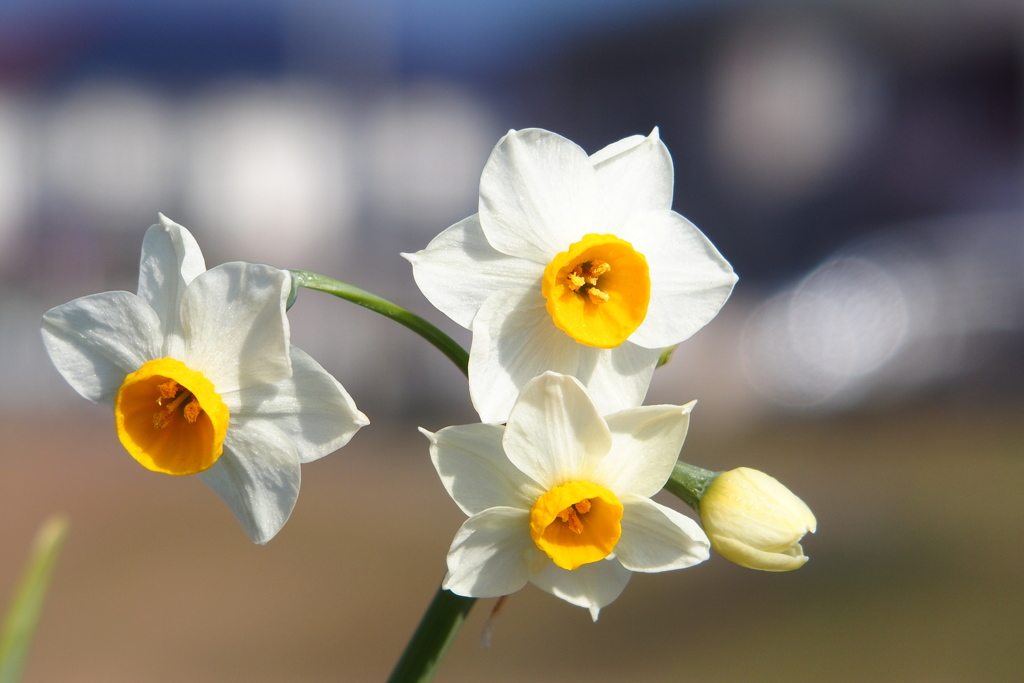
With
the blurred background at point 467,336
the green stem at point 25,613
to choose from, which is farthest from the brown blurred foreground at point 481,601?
the green stem at point 25,613

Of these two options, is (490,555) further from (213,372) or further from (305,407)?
(213,372)

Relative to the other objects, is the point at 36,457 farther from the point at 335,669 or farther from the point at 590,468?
the point at 590,468

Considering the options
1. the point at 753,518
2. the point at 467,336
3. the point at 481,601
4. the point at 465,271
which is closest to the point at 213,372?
the point at 465,271

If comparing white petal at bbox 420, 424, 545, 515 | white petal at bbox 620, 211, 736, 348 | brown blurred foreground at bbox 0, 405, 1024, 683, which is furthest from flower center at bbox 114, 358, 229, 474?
brown blurred foreground at bbox 0, 405, 1024, 683

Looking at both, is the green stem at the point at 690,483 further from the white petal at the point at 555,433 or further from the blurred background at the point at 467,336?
the blurred background at the point at 467,336

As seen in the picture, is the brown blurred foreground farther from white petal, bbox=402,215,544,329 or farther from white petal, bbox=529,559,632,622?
white petal, bbox=402,215,544,329

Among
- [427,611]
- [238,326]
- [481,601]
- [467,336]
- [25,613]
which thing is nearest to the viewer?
[238,326]
